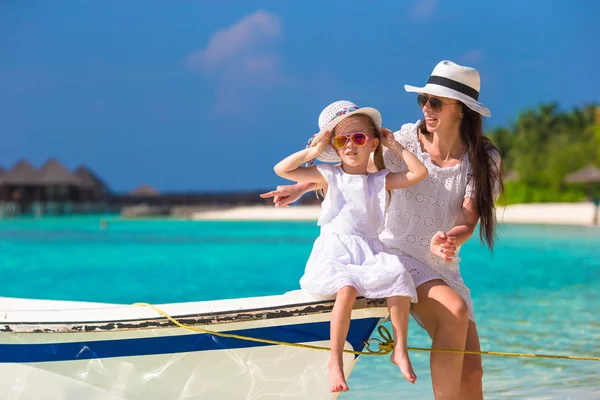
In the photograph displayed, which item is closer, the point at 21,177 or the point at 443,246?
the point at 443,246

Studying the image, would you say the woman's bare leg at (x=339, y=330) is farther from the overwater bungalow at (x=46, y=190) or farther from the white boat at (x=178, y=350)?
the overwater bungalow at (x=46, y=190)

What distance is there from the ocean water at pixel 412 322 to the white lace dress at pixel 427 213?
2.40 meters

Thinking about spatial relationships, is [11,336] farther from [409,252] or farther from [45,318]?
[409,252]

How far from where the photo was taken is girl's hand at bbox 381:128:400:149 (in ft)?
11.1

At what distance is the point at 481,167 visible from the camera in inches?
134

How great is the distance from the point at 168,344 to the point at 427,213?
1.24 meters

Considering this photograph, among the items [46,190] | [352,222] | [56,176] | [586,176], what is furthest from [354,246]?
[46,190]

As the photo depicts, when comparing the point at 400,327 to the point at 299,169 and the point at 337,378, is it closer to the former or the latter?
the point at 337,378

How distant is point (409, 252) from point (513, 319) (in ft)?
21.0

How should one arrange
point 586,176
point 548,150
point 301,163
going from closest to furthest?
1. point 301,163
2. point 586,176
3. point 548,150

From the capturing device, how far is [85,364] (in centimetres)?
364

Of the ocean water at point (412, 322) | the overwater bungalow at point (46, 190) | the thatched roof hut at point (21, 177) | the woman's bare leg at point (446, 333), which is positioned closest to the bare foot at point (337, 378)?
the woman's bare leg at point (446, 333)

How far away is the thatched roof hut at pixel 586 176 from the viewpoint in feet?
117

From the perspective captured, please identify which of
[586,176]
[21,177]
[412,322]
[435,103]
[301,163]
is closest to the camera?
[301,163]
